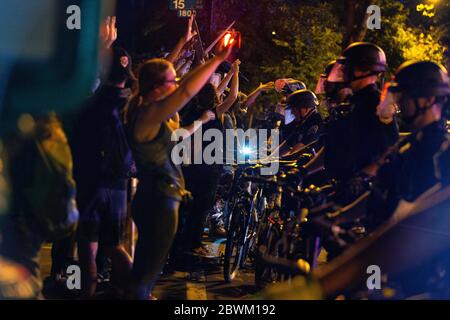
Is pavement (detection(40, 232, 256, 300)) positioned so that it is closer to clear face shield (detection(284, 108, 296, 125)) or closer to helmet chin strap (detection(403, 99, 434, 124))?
clear face shield (detection(284, 108, 296, 125))

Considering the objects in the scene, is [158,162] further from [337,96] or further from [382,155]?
[337,96]

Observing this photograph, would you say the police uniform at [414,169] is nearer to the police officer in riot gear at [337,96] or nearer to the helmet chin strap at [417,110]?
the helmet chin strap at [417,110]

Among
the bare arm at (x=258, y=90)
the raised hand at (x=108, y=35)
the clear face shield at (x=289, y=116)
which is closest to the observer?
the raised hand at (x=108, y=35)

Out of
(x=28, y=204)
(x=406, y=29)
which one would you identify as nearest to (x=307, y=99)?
(x=28, y=204)

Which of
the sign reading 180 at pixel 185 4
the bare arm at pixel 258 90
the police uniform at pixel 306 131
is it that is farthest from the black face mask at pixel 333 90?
the sign reading 180 at pixel 185 4

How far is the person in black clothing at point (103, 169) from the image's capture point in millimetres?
6676

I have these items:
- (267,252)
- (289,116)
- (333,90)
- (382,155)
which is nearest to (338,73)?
(333,90)

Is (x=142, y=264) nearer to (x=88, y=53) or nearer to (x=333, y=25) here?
(x=88, y=53)

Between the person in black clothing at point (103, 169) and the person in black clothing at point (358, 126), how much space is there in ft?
6.48

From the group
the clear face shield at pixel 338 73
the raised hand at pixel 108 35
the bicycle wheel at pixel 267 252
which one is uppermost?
the raised hand at pixel 108 35

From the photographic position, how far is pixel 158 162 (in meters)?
5.75

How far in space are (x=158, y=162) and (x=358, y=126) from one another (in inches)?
77.6

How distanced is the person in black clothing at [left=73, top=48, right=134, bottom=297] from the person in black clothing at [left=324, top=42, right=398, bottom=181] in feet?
6.48

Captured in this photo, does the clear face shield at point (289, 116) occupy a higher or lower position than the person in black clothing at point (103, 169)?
higher
